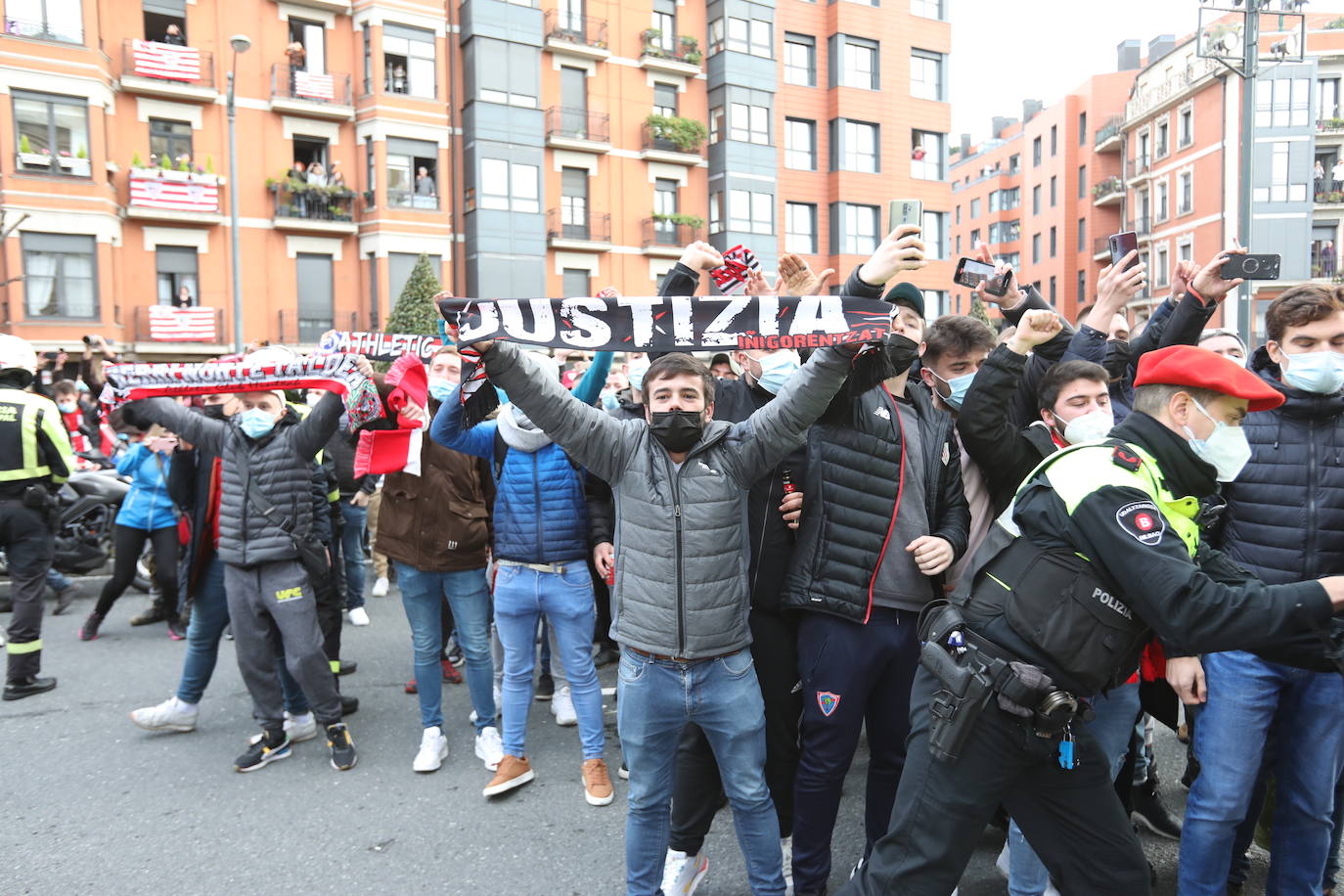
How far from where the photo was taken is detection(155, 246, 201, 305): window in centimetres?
2308

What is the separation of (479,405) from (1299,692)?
10.1ft

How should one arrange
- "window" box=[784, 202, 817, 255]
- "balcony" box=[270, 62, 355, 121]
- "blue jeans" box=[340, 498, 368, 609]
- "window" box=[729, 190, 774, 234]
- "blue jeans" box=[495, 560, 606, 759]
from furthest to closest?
1. "window" box=[784, 202, 817, 255]
2. "window" box=[729, 190, 774, 234]
3. "balcony" box=[270, 62, 355, 121]
4. "blue jeans" box=[340, 498, 368, 609]
5. "blue jeans" box=[495, 560, 606, 759]

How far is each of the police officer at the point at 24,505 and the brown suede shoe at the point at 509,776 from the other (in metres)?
3.66

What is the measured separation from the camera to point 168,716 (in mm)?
5172

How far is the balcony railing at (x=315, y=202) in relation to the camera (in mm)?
23984

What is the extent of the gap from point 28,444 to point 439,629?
352cm

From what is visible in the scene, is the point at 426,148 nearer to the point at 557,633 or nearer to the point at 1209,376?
the point at 557,633

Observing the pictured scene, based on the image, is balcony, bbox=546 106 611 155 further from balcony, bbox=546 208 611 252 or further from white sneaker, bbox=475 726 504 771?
white sneaker, bbox=475 726 504 771

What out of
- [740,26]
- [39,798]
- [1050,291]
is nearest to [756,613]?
[39,798]

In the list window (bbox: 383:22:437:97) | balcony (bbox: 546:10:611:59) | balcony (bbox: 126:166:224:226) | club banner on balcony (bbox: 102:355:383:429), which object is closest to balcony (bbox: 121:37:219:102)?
Answer: balcony (bbox: 126:166:224:226)

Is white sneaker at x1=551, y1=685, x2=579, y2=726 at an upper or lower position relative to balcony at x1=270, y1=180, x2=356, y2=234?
lower

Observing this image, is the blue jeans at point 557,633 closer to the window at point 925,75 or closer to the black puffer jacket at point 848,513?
the black puffer jacket at point 848,513

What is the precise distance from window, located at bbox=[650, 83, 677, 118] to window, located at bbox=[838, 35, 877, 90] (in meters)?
6.63

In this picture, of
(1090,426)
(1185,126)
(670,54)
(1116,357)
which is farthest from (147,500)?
(1185,126)
